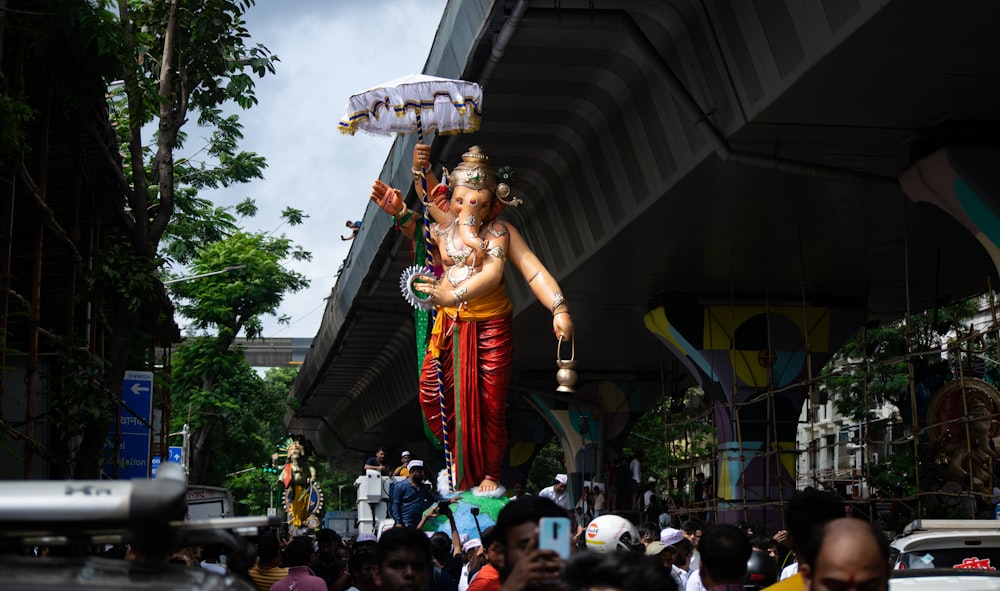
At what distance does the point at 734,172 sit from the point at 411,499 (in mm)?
5047

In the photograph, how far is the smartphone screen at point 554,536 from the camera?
3.93 metres

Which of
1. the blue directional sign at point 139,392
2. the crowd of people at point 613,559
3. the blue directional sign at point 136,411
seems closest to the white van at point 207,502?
the blue directional sign at point 136,411

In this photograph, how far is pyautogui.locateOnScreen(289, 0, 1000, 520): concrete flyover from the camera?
12.9 meters

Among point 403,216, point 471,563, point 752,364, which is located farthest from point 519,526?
point 752,364

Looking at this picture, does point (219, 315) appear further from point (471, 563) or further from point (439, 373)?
point (471, 563)

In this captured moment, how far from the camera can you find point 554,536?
12.9 feet

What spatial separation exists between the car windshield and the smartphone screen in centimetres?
687

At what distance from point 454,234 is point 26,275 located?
344 inches

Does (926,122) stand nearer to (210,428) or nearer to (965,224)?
(965,224)

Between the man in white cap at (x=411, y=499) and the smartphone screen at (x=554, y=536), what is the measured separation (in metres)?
10.4

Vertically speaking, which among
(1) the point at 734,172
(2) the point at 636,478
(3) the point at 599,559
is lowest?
(3) the point at 599,559

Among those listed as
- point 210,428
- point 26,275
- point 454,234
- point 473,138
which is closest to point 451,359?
point 454,234

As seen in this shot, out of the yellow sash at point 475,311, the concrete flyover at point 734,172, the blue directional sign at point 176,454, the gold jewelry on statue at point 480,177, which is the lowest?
the blue directional sign at point 176,454

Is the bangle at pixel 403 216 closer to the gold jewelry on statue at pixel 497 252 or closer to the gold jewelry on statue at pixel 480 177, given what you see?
the gold jewelry on statue at pixel 480 177
